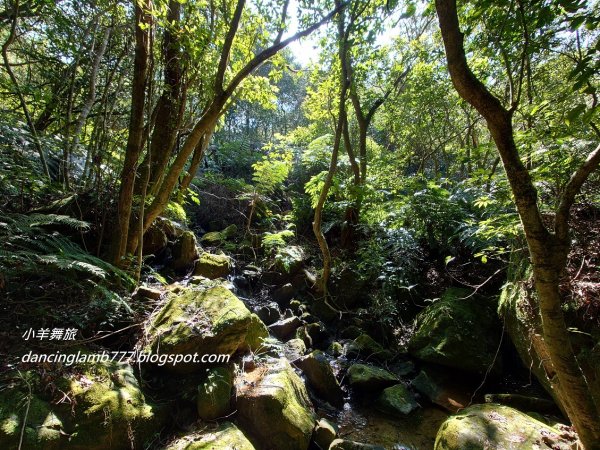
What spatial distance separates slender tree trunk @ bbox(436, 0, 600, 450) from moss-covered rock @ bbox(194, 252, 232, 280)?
16.3 ft

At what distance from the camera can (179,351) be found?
330cm

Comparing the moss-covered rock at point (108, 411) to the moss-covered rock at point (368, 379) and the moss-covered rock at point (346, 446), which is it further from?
the moss-covered rock at point (368, 379)

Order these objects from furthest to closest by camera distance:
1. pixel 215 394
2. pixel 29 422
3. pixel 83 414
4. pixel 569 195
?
pixel 215 394, pixel 83 414, pixel 29 422, pixel 569 195

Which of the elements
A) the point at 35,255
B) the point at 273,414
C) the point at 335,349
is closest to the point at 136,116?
the point at 35,255

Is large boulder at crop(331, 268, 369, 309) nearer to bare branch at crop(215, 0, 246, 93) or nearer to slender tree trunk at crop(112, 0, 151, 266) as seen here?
slender tree trunk at crop(112, 0, 151, 266)

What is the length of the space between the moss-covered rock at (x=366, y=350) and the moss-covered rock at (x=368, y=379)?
2.10 ft

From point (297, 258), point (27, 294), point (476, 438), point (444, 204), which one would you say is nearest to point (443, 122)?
Result: point (444, 204)

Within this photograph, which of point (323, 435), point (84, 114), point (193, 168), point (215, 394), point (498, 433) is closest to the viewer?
point (498, 433)

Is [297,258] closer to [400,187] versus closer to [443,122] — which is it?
[400,187]

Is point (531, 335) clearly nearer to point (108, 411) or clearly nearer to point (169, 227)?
point (108, 411)

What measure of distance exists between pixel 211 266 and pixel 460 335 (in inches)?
170

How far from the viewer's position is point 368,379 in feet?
15.0

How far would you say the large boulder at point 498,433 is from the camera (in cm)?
287

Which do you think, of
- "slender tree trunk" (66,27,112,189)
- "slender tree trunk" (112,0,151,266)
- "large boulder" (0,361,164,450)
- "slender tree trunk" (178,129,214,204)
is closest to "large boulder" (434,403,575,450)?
"large boulder" (0,361,164,450)
